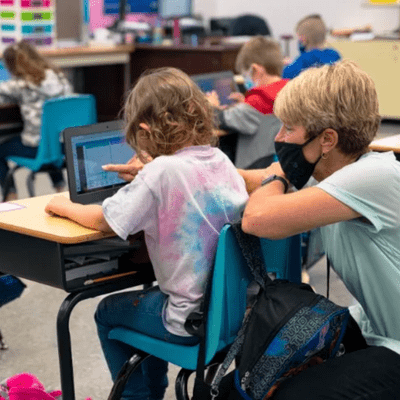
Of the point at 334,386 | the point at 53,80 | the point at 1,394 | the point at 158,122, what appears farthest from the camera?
the point at 53,80

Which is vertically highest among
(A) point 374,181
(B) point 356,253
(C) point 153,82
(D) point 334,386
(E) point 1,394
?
(C) point 153,82

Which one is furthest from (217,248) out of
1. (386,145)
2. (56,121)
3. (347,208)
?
(56,121)

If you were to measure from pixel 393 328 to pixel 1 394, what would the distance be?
1.09m

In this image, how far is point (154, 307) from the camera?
1936mm

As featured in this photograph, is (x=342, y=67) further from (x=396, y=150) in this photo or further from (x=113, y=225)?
(x=396, y=150)

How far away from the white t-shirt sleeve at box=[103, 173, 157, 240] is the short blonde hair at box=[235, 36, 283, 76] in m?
2.17

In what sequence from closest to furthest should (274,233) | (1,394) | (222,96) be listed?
1. (274,233)
2. (1,394)
3. (222,96)

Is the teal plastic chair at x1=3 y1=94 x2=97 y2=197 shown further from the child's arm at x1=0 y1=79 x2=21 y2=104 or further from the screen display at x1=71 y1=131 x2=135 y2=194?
the screen display at x1=71 y1=131 x2=135 y2=194

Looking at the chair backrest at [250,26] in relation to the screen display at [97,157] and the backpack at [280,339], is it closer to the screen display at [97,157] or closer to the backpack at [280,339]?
the screen display at [97,157]

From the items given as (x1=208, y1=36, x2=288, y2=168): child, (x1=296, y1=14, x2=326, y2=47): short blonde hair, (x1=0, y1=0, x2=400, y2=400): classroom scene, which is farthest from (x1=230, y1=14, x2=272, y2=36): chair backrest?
(x1=0, y1=0, x2=400, y2=400): classroom scene

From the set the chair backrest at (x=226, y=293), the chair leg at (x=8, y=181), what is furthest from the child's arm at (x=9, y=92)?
the chair backrest at (x=226, y=293)

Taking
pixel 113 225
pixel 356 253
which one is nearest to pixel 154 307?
pixel 113 225

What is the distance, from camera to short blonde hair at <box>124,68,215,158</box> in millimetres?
1895

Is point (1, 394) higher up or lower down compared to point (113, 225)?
lower down
